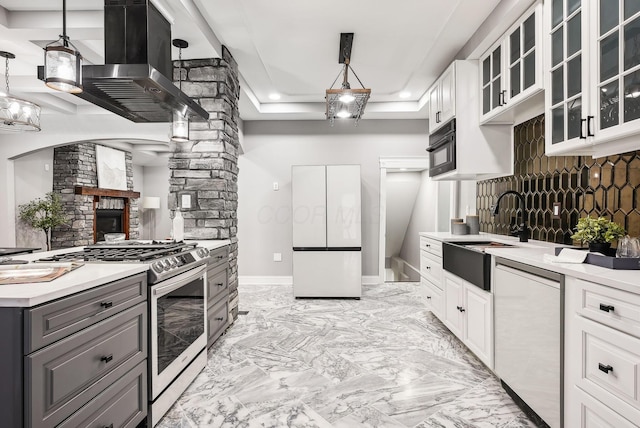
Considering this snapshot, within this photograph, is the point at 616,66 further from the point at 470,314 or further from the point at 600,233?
the point at 470,314

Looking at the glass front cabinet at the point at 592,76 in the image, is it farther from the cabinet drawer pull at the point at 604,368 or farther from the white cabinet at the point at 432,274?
the white cabinet at the point at 432,274

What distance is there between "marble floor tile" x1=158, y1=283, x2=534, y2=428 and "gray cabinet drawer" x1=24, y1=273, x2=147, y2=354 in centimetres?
79

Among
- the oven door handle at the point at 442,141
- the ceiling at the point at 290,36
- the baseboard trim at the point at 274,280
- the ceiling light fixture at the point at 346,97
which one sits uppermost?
the ceiling at the point at 290,36

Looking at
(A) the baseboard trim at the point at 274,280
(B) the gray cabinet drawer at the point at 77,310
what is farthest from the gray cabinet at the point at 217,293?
(A) the baseboard trim at the point at 274,280

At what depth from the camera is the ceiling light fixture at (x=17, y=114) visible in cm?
292

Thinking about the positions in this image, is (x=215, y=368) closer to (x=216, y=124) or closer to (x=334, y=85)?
(x=216, y=124)

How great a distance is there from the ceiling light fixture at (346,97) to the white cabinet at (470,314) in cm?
171

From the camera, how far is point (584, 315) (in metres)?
1.46

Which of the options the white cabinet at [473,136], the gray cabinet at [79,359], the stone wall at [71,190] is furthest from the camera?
the stone wall at [71,190]

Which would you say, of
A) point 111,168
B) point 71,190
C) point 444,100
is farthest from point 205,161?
point 111,168

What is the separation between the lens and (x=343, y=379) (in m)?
2.38

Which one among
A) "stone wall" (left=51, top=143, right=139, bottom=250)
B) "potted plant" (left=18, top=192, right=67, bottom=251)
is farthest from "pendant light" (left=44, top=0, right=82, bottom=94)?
"stone wall" (left=51, top=143, right=139, bottom=250)

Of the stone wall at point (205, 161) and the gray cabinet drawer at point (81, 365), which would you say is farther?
the stone wall at point (205, 161)

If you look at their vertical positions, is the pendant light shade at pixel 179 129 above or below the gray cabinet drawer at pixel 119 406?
above
